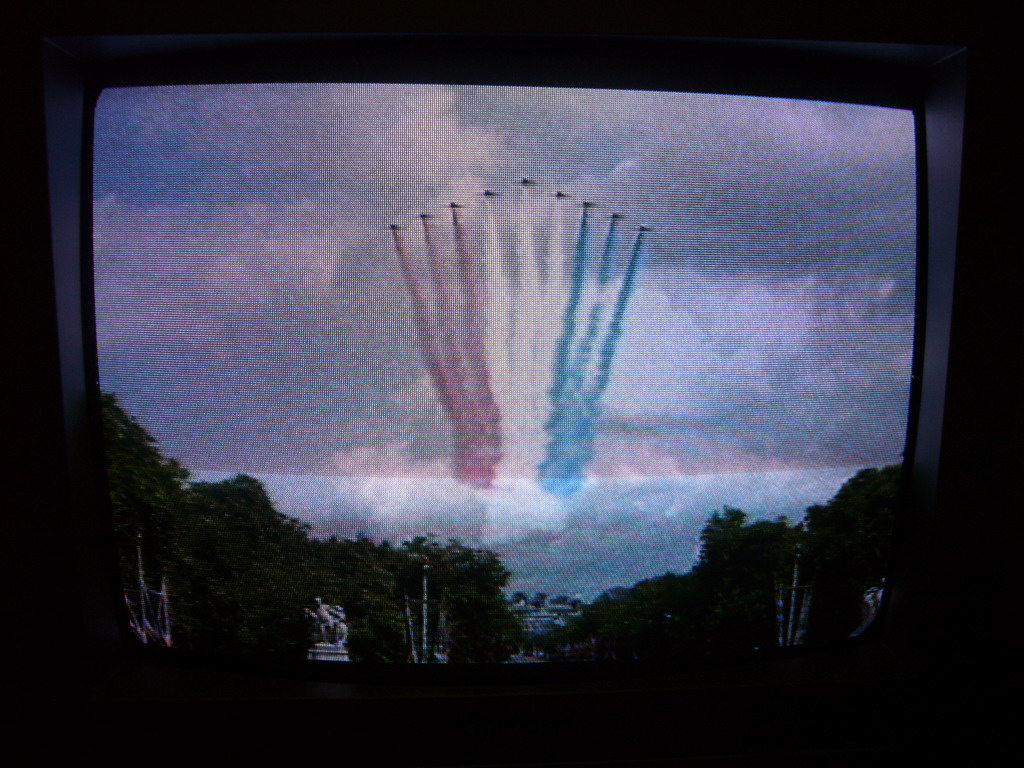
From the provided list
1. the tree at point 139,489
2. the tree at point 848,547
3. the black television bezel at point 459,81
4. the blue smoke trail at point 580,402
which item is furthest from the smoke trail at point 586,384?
the tree at point 139,489

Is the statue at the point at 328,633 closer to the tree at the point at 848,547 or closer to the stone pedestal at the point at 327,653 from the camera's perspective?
the stone pedestal at the point at 327,653

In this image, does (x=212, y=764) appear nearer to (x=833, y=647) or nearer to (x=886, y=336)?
(x=833, y=647)

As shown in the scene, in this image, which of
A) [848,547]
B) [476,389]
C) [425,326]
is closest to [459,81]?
[425,326]

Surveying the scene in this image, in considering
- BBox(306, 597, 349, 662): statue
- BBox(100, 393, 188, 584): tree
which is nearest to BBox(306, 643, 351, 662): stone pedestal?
BBox(306, 597, 349, 662): statue

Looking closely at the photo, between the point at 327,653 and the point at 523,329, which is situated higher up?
the point at 523,329

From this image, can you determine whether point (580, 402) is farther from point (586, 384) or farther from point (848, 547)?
point (848, 547)
